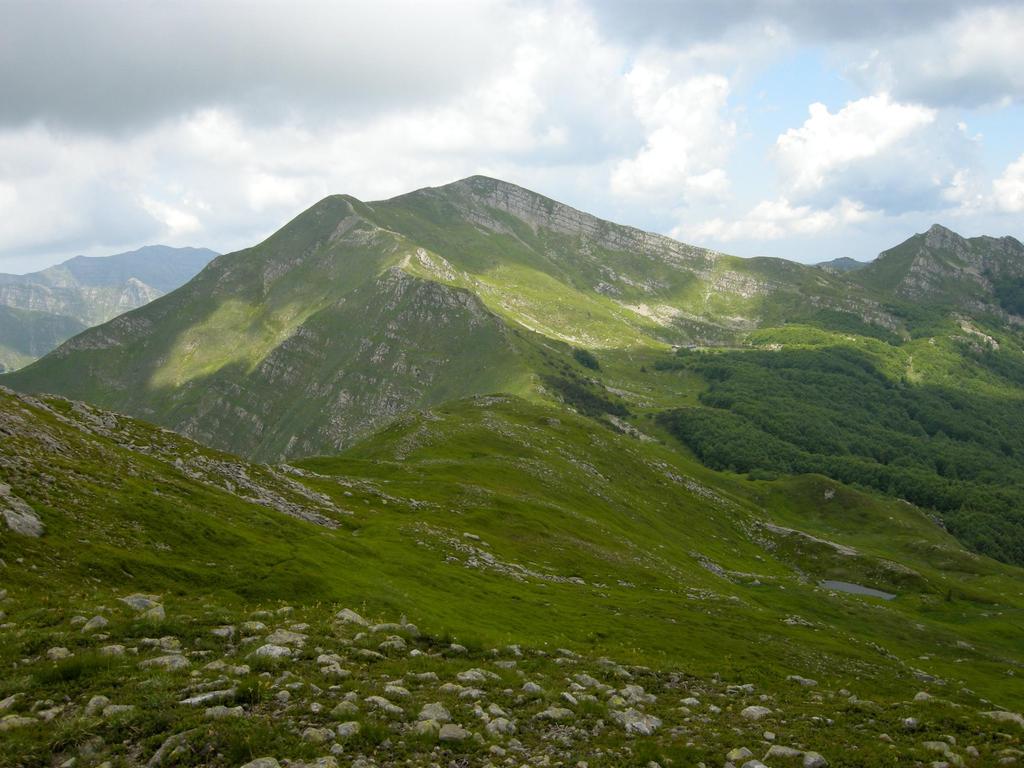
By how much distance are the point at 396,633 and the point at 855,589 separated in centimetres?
13257

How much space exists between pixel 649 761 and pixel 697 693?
9.51 metres

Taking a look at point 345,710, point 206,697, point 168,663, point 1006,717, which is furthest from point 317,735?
point 1006,717

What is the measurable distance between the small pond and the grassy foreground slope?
19.0m

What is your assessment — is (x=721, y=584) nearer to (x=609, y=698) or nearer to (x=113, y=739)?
(x=609, y=698)

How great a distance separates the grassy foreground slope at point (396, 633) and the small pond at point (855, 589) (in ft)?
62.2

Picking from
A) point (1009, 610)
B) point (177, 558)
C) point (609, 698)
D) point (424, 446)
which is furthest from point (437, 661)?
point (1009, 610)

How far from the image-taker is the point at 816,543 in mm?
148375

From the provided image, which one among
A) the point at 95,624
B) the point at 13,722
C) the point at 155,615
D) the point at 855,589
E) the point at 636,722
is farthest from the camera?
the point at 855,589

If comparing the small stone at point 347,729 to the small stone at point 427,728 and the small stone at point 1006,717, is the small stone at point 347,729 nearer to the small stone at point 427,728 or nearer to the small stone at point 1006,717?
the small stone at point 427,728

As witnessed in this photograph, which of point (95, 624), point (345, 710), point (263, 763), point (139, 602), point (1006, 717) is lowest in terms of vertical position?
point (1006, 717)

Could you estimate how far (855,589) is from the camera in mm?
130250

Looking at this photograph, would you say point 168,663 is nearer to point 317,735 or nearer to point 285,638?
point 285,638

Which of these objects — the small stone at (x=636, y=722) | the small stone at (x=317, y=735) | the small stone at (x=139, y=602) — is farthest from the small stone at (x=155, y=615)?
the small stone at (x=636, y=722)

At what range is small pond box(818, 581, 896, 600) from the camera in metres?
127
